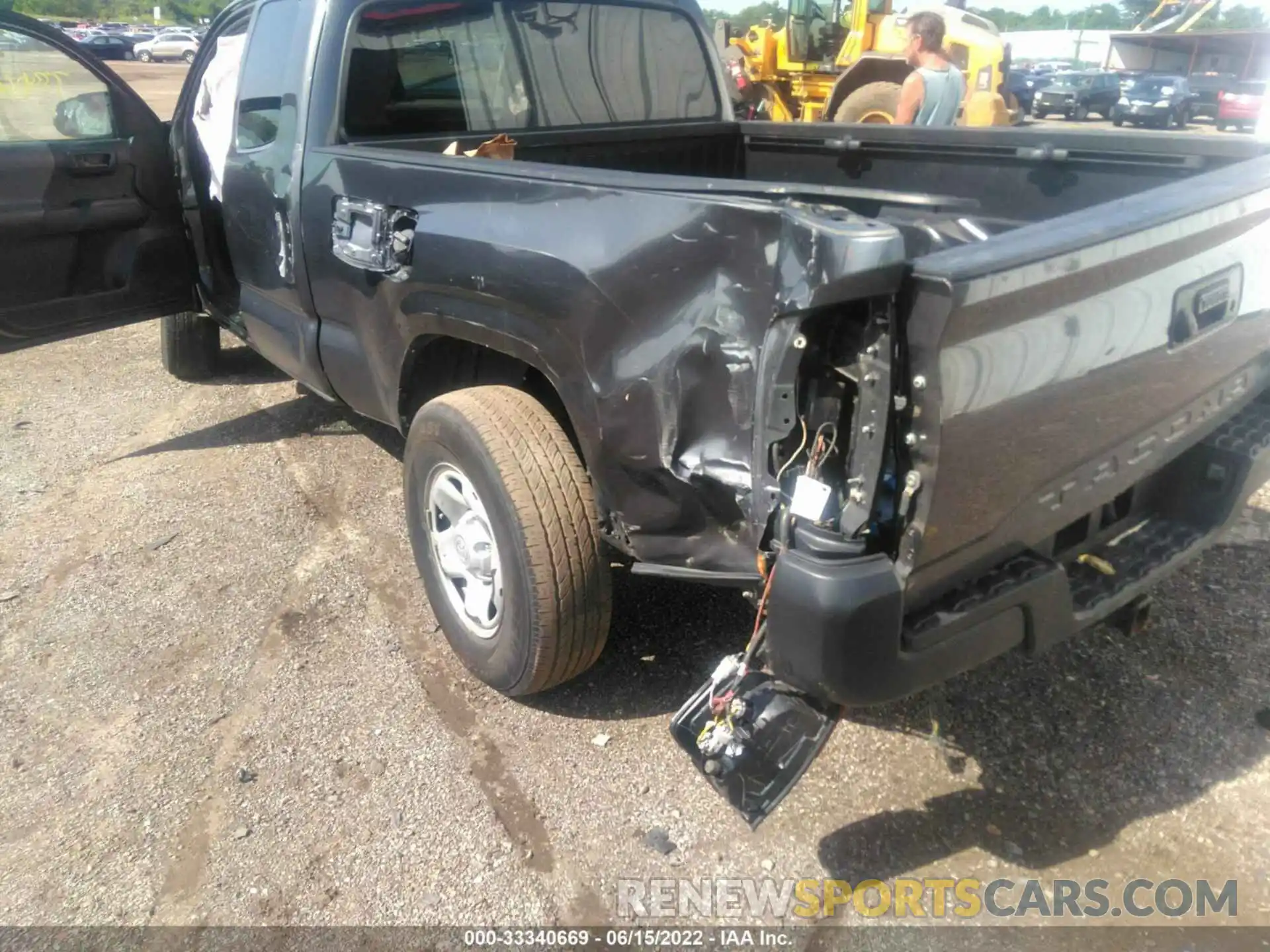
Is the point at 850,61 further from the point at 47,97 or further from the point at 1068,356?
the point at 1068,356

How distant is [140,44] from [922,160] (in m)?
54.6

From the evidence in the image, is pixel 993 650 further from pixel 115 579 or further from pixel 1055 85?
pixel 1055 85

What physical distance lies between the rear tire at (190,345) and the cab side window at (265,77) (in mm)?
1882

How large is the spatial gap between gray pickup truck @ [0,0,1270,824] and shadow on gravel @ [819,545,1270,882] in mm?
380

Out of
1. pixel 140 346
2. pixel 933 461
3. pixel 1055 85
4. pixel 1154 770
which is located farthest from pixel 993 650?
pixel 1055 85

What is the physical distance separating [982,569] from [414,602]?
2.09 meters

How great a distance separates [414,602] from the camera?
341 cm

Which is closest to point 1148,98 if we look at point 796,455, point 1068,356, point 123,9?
point 1068,356

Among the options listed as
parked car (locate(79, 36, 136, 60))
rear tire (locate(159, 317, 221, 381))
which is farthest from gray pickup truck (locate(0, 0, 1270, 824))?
parked car (locate(79, 36, 136, 60))

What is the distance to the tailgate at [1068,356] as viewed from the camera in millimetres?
1683

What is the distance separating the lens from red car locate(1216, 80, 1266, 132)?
22.6m

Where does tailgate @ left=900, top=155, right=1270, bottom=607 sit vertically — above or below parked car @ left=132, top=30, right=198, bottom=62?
below

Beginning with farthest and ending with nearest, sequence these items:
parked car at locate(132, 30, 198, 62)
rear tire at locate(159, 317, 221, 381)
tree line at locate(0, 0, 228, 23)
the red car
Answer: tree line at locate(0, 0, 228, 23), parked car at locate(132, 30, 198, 62), the red car, rear tire at locate(159, 317, 221, 381)

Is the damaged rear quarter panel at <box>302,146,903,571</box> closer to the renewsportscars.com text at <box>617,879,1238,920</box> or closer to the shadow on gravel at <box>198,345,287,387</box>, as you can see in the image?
the renewsportscars.com text at <box>617,879,1238,920</box>
